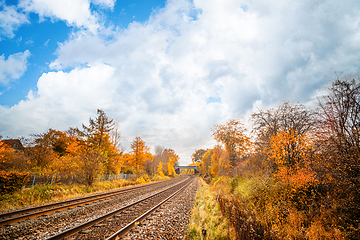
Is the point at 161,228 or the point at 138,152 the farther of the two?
the point at 138,152

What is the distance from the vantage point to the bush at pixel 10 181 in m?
10.9

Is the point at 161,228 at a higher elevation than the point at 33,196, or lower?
lower

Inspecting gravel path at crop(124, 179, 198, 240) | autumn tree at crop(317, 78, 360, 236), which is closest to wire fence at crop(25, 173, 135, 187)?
gravel path at crop(124, 179, 198, 240)

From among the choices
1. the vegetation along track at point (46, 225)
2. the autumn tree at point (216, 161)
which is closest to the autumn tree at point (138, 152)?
the autumn tree at point (216, 161)

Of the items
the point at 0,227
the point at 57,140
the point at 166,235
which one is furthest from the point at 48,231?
the point at 57,140

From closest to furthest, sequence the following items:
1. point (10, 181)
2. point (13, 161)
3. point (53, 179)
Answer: point (10, 181) → point (53, 179) → point (13, 161)

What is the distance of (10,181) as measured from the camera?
37.2 feet

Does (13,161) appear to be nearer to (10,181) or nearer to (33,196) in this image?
(10,181)

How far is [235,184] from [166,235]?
9600mm

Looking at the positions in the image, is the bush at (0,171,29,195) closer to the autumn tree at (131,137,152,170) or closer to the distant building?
the distant building

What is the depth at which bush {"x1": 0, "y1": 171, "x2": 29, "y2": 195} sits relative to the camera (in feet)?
35.6

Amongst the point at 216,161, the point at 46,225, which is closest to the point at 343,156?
the point at 46,225

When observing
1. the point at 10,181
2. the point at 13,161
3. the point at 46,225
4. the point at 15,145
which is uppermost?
the point at 15,145

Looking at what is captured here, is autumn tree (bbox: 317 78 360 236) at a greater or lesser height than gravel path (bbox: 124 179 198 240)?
greater
